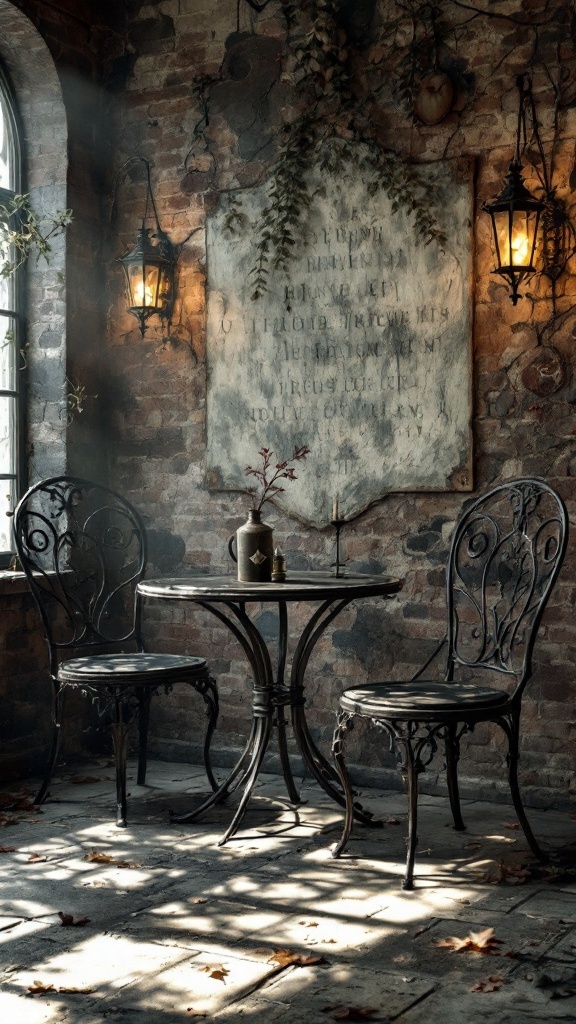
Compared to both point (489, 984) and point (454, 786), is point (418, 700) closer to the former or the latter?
point (454, 786)

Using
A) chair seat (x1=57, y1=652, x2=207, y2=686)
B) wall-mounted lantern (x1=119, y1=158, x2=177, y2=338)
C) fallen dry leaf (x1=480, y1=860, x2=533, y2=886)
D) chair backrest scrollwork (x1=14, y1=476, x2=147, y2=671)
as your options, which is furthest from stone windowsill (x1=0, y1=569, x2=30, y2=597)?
fallen dry leaf (x1=480, y1=860, x2=533, y2=886)

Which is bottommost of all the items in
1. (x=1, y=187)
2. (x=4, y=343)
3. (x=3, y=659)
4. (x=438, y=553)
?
(x=3, y=659)

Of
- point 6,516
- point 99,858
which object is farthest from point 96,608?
point 99,858

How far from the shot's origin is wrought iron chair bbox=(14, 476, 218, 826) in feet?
13.8

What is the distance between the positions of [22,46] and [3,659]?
264cm

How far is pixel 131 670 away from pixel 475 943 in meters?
1.63

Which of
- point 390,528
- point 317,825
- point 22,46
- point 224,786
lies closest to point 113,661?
point 224,786

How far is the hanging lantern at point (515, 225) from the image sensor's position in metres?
4.33

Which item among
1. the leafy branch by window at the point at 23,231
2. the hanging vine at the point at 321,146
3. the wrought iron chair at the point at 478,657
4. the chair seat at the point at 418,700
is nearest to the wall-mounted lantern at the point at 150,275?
the leafy branch by window at the point at 23,231

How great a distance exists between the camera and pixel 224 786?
419 centimetres

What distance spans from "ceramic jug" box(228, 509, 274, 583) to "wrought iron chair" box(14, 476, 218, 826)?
0.48m

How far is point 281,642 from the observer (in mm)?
4309

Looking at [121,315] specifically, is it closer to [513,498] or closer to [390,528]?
[390,528]

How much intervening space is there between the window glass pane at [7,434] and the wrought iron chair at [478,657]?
196 centimetres
